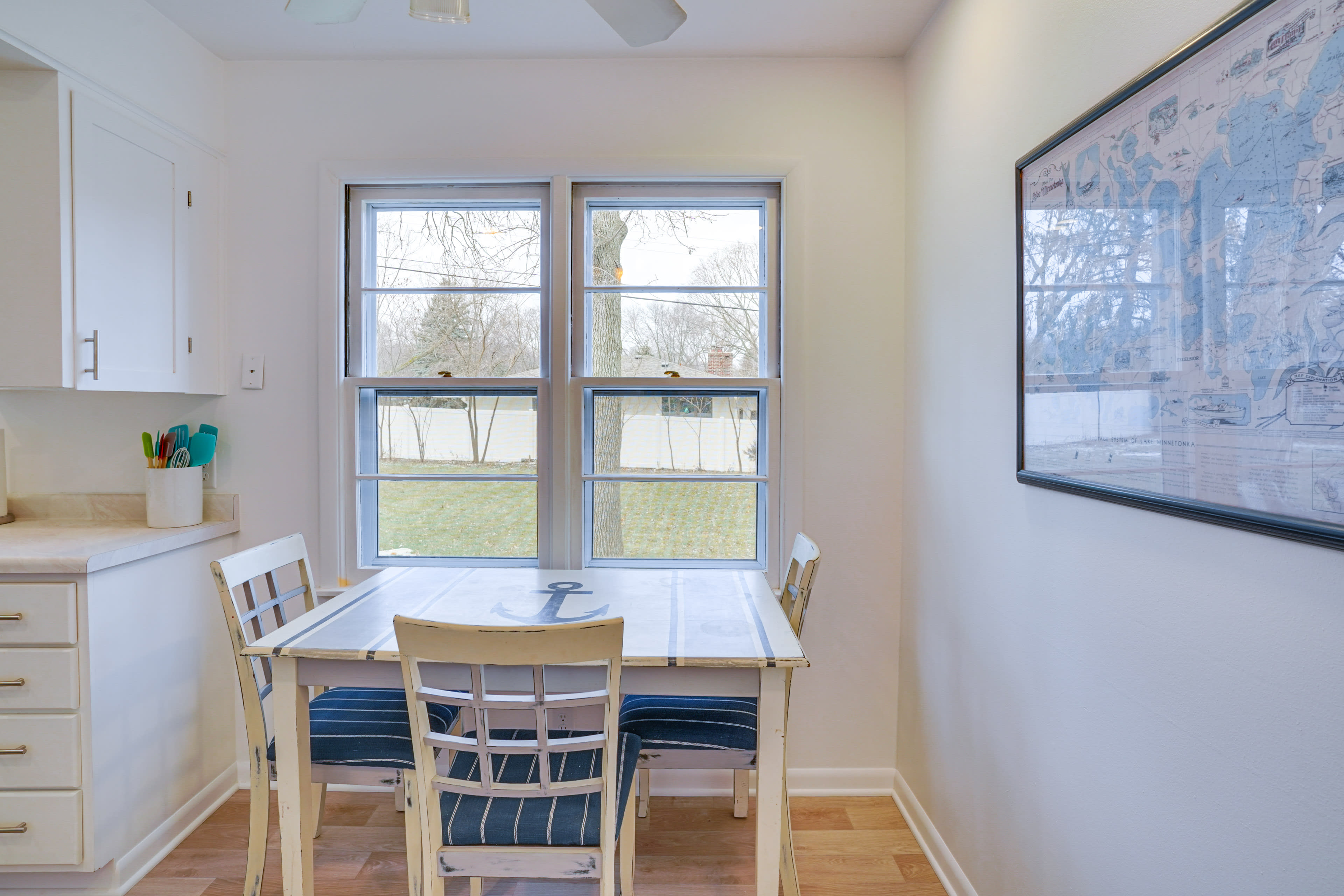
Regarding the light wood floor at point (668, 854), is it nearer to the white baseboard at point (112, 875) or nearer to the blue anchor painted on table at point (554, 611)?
Answer: the white baseboard at point (112, 875)

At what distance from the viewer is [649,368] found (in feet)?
8.34

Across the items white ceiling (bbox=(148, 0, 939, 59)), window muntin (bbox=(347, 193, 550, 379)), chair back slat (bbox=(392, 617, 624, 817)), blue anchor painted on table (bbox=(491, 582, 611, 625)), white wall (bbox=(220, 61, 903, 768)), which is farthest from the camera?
window muntin (bbox=(347, 193, 550, 379))

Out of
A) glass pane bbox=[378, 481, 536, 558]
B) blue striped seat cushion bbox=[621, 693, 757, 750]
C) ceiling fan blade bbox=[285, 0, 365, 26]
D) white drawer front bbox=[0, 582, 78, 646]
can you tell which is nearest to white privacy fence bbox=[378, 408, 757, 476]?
glass pane bbox=[378, 481, 536, 558]

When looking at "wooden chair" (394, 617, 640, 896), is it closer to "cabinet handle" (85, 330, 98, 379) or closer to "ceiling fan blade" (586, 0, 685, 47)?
"ceiling fan blade" (586, 0, 685, 47)

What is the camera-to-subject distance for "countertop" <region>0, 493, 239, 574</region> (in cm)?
184

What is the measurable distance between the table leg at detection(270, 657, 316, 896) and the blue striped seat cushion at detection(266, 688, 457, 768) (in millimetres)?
58

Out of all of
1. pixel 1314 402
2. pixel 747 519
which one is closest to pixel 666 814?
pixel 747 519

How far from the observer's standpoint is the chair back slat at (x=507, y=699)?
1.29 metres

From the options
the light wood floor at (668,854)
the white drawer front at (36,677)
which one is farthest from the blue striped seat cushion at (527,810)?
the white drawer front at (36,677)

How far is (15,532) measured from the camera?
2184mm

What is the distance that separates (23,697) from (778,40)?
2843 millimetres

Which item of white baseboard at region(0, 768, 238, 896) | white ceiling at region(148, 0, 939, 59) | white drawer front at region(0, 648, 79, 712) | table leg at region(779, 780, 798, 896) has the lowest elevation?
white baseboard at region(0, 768, 238, 896)

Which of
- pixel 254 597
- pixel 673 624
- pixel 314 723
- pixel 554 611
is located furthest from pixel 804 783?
pixel 254 597

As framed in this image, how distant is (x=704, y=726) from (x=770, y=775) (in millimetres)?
281
